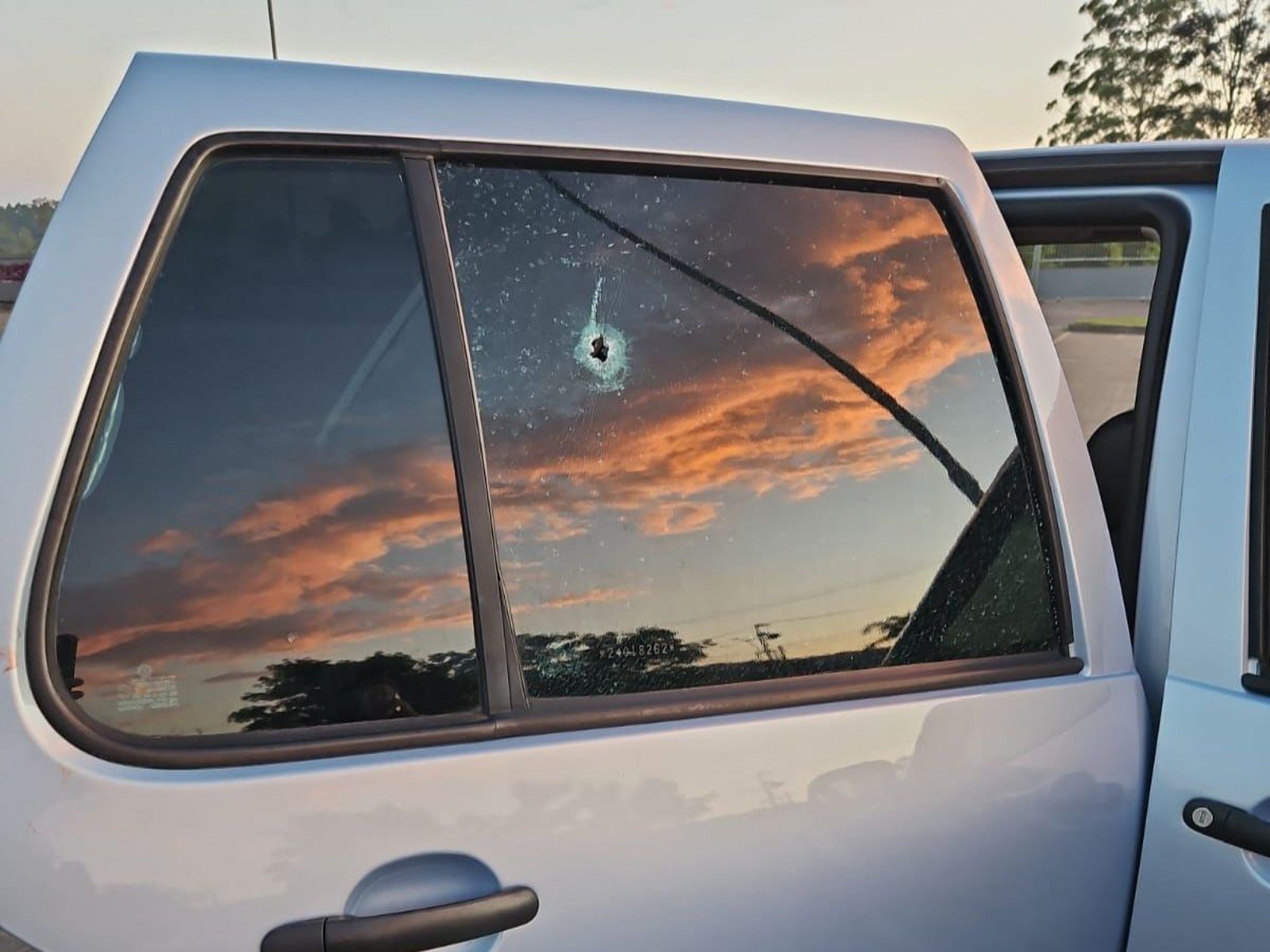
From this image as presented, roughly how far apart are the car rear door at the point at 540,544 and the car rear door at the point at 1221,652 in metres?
0.06

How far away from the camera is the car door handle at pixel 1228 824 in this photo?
140 cm

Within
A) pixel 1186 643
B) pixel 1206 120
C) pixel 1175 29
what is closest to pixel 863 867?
pixel 1186 643

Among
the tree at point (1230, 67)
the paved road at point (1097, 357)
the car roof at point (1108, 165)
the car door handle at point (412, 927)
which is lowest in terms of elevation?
the car door handle at point (412, 927)

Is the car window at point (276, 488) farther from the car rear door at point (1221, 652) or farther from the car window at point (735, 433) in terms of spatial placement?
the car rear door at point (1221, 652)

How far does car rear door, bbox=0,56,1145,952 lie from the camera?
1088 millimetres

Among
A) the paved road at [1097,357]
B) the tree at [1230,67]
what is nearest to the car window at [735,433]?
A: the paved road at [1097,357]

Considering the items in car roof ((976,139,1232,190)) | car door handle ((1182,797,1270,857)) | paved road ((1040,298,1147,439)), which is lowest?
car door handle ((1182,797,1270,857))

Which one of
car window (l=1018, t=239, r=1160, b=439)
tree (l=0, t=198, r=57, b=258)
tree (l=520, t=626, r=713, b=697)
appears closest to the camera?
tree (l=520, t=626, r=713, b=697)

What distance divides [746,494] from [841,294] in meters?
0.36

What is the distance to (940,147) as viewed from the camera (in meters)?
1.59

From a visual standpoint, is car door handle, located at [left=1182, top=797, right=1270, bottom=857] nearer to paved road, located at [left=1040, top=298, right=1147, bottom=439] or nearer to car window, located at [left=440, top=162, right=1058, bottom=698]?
car window, located at [left=440, top=162, right=1058, bottom=698]

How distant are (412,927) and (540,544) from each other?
0.46 metres

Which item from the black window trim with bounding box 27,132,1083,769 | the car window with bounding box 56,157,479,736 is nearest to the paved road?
the black window trim with bounding box 27,132,1083,769

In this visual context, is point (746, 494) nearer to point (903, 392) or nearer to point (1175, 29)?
point (903, 392)
